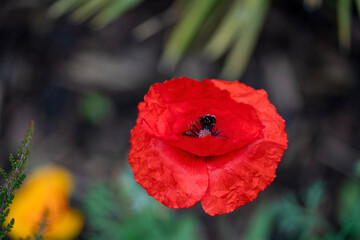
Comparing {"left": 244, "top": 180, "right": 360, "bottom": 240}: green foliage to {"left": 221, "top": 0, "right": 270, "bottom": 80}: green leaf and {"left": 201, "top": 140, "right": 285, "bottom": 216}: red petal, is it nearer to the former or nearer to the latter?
{"left": 201, "top": 140, "right": 285, "bottom": 216}: red petal

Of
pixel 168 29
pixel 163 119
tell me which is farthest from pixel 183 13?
pixel 163 119

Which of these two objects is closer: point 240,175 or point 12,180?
point 12,180

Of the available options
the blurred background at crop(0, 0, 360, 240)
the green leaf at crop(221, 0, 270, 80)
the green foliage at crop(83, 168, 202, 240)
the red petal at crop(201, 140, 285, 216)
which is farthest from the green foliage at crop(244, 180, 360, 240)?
the green leaf at crop(221, 0, 270, 80)

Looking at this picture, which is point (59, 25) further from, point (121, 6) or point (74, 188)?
point (74, 188)

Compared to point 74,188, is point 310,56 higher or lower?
higher

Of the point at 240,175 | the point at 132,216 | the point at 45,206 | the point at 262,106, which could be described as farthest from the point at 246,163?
the point at 45,206

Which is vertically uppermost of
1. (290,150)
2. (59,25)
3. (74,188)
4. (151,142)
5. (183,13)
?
(59,25)

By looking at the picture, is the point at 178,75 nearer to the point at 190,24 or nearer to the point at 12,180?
the point at 190,24
